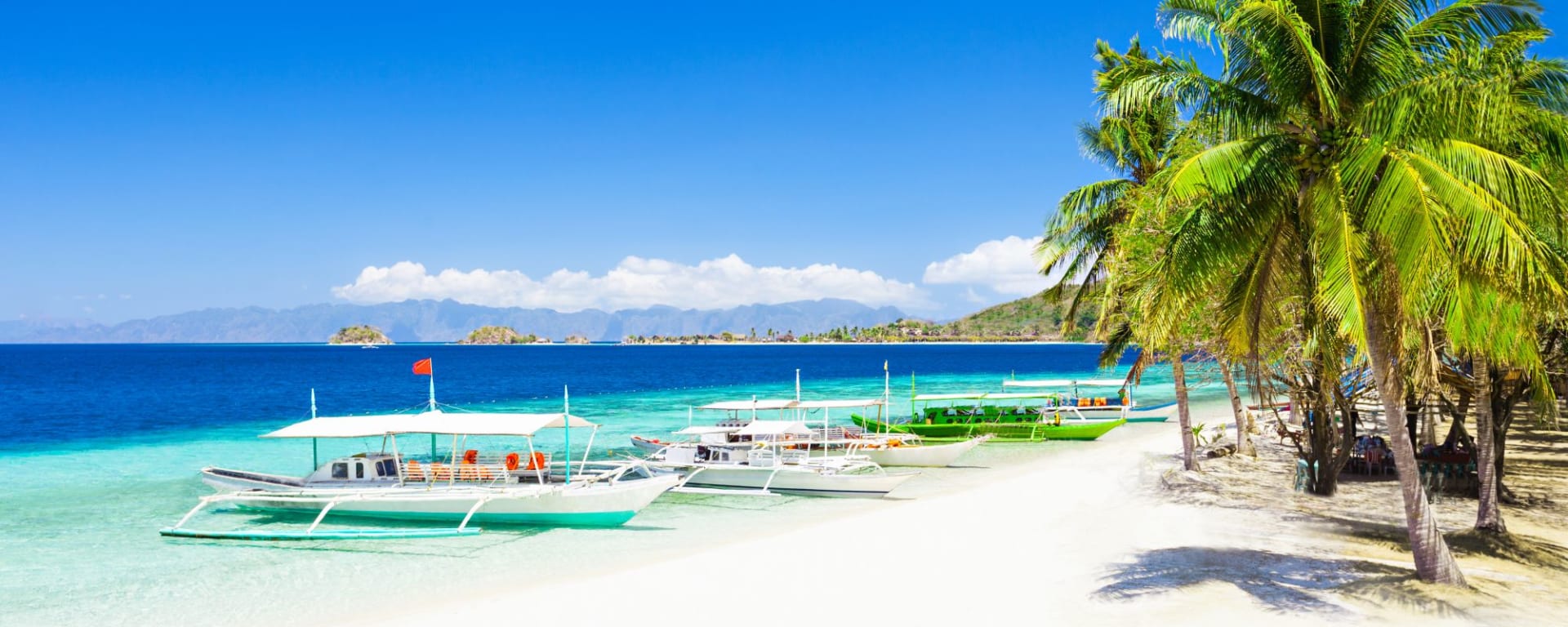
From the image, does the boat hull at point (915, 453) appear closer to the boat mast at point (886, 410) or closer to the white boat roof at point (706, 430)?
the white boat roof at point (706, 430)

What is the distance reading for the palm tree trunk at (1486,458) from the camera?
12.9 meters

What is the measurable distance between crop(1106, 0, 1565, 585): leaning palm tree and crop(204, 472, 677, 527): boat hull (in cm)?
1156

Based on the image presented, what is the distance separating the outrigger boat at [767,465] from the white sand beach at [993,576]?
2.77 m

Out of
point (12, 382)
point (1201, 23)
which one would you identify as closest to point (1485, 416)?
point (1201, 23)

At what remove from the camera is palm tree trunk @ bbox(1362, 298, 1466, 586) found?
10164 millimetres

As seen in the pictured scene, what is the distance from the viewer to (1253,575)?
40.9ft

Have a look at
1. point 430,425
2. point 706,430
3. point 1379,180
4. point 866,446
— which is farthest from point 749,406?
point 1379,180

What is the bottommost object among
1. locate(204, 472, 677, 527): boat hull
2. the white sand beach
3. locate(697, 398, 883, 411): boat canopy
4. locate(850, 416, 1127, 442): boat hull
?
locate(850, 416, 1127, 442): boat hull

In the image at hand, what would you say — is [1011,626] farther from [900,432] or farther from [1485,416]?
[900,432]

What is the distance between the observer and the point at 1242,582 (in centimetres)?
1206

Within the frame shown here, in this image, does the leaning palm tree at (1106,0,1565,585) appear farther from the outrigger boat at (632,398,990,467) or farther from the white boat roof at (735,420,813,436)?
the outrigger boat at (632,398,990,467)

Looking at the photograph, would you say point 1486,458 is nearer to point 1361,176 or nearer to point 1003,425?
point 1361,176

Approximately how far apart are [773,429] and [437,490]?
950 cm

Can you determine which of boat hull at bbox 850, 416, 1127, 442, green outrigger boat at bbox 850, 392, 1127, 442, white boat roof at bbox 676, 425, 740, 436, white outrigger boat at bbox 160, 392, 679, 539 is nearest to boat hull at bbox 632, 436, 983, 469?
white boat roof at bbox 676, 425, 740, 436
